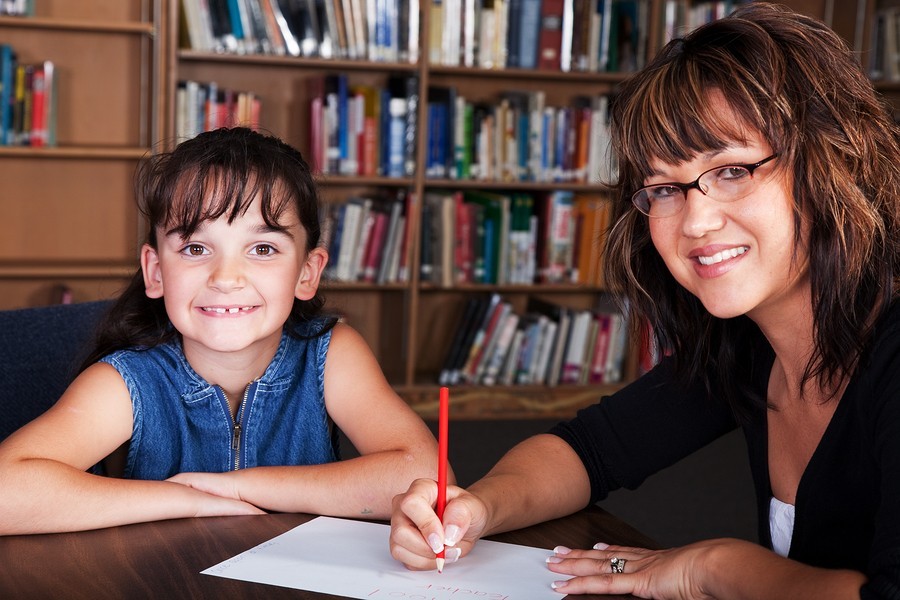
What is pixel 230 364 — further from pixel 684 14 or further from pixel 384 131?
pixel 684 14

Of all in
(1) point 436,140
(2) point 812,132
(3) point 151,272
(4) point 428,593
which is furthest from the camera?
(1) point 436,140

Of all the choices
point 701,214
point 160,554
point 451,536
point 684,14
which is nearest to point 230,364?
point 160,554

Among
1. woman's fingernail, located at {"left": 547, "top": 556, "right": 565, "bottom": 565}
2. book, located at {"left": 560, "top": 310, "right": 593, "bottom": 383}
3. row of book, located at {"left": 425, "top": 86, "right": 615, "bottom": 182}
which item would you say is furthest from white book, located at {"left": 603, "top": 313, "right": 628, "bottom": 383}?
woman's fingernail, located at {"left": 547, "top": 556, "right": 565, "bottom": 565}

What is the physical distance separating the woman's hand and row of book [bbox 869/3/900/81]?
3881mm

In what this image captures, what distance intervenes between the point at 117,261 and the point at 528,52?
1791mm

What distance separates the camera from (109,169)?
3.95 meters

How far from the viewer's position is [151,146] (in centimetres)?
371

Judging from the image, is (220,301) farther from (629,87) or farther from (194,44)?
(194,44)

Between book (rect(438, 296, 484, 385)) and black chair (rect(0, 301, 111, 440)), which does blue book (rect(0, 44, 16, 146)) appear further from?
black chair (rect(0, 301, 111, 440))

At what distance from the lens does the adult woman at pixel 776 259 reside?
101 cm

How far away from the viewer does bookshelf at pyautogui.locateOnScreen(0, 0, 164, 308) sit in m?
3.80

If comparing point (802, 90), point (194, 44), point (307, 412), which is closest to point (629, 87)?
point (802, 90)

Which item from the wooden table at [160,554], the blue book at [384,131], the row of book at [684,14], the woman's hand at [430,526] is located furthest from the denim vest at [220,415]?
the row of book at [684,14]

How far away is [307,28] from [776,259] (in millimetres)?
2969
